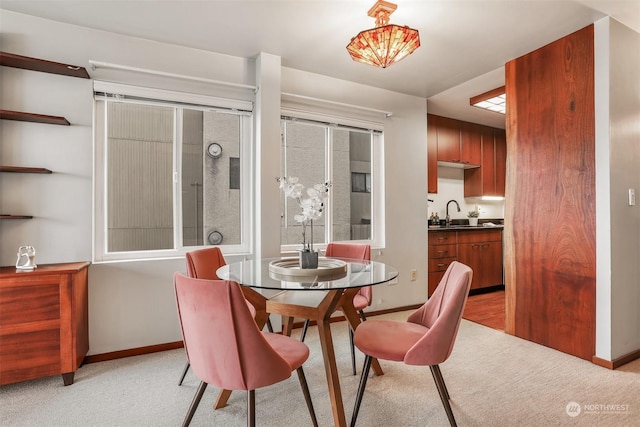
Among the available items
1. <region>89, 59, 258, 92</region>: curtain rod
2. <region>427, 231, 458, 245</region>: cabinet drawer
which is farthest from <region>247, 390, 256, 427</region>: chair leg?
<region>427, 231, 458, 245</region>: cabinet drawer

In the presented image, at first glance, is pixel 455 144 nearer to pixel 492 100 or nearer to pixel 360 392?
pixel 492 100

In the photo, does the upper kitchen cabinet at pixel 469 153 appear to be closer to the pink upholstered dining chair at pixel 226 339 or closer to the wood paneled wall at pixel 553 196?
the wood paneled wall at pixel 553 196

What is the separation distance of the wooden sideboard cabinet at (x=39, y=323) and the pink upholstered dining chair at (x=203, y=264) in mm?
692

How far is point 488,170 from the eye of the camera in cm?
510

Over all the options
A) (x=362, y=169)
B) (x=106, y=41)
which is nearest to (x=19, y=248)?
(x=106, y=41)

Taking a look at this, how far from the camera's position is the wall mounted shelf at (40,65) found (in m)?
2.17

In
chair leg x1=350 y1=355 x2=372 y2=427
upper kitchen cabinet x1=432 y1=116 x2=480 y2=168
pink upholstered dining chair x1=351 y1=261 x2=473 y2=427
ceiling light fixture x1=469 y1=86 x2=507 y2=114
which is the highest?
ceiling light fixture x1=469 y1=86 x2=507 y2=114

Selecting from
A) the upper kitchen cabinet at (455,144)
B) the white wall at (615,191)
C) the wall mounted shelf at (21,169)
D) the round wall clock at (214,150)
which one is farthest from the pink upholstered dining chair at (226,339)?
the upper kitchen cabinet at (455,144)

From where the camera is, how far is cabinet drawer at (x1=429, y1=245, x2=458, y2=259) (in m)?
4.16

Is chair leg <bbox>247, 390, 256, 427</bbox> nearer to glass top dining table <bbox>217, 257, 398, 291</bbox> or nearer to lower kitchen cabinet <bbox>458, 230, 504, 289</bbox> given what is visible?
glass top dining table <bbox>217, 257, 398, 291</bbox>

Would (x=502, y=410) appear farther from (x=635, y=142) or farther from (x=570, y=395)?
(x=635, y=142)

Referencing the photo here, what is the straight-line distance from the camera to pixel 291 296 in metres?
2.20

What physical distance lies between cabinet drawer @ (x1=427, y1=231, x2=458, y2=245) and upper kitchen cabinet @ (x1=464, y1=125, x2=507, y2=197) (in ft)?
3.82

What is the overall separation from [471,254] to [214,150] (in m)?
3.48
